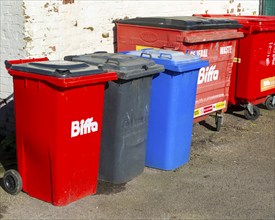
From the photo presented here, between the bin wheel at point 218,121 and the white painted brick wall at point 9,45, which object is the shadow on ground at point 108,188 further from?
the bin wheel at point 218,121

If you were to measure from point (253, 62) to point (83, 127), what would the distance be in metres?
3.98

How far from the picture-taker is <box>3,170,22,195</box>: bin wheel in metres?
5.39

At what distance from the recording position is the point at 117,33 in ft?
25.0

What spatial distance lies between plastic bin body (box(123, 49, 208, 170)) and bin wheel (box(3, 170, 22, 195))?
153cm

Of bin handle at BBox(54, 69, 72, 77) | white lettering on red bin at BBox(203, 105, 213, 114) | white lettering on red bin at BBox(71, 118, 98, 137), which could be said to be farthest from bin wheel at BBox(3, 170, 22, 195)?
white lettering on red bin at BBox(203, 105, 213, 114)

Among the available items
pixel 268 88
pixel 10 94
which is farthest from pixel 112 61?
pixel 268 88

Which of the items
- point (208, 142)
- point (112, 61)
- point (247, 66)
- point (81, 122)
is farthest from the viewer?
point (247, 66)

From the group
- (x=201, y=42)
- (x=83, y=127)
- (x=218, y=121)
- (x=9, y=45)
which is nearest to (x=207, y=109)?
(x=218, y=121)

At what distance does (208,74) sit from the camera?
24.7 feet

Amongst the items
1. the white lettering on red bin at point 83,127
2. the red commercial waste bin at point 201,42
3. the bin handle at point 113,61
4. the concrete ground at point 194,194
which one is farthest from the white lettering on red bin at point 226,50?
the white lettering on red bin at point 83,127

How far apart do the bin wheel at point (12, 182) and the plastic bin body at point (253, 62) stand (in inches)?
164

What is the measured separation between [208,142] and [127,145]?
2.11m

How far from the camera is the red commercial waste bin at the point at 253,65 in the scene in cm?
835

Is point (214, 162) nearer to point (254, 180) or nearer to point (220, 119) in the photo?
point (254, 180)
